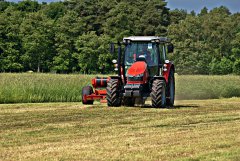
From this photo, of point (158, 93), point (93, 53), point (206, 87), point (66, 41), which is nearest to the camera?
point (158, 93)

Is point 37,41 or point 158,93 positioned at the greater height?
point 37,41

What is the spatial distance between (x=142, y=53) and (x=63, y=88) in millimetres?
8942

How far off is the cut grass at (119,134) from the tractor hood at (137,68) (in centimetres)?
145

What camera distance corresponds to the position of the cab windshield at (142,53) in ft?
69.3

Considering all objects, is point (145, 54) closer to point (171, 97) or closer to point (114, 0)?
point (171, 97)

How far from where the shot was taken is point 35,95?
27.8 metres

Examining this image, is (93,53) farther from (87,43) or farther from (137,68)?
(137,68)

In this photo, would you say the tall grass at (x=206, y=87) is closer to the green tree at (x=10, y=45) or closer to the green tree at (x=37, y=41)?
the green tree at (x=37, y=41)

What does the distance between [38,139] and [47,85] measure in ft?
56.0

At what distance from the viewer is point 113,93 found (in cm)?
2045

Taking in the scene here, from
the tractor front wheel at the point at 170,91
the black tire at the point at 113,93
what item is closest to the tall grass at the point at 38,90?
the tractor front wheel at the point at 170,91

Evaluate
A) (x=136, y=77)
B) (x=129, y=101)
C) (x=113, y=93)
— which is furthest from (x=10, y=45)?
(x=136, y=77)

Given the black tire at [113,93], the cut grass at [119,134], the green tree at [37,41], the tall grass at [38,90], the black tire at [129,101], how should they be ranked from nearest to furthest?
1. the cut grass at [119,134]
2. the black tire at [113,93]
3. the black tire at [129,101]
4. the tall grass at [38,90]
5. the green tree at [37,41]

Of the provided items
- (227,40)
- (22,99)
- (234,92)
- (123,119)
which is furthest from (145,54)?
(227,40)
